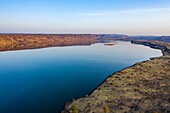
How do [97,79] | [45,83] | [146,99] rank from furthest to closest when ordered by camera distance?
[97,79]
[45,83]
[146,99]

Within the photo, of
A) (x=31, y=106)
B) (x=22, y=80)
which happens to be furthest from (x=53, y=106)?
(x=22, y=80)

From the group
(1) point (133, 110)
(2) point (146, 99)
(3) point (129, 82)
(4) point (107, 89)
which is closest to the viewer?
(1) point (133, 110)

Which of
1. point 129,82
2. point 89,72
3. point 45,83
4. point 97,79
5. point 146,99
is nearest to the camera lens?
point 146,99

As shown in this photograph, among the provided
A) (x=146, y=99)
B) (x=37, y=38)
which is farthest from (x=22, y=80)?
(x=37, y=38)

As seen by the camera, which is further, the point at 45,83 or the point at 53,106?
the point at 45,83

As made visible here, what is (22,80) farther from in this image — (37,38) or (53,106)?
(37,38)

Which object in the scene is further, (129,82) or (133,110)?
(129,82)

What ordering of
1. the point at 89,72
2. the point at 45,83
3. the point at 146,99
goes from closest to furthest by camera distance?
the point at 146,99, the point at 45,83, the point at 89,72

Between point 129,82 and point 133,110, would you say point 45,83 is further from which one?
point 133,110
